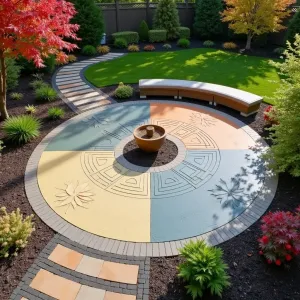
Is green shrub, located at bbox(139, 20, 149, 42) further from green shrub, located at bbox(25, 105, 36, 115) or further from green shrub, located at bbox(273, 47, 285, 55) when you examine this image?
green shrub, located at bbox(25, 105, 36, 115)

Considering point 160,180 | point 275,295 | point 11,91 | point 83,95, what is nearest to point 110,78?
point 83,95

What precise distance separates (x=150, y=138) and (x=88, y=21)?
1204cm

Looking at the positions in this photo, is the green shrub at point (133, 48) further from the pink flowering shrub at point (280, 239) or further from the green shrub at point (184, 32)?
the pink flowering shrub at point (280, 239)

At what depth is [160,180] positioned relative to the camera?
642cm

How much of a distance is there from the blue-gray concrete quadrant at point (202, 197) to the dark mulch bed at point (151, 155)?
440 millimetres

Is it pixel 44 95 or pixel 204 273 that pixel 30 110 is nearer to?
pixel 44 95

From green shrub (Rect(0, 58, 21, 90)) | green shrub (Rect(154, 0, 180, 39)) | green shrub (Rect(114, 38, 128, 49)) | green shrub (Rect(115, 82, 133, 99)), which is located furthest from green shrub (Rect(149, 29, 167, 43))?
green shrub (Rect(0, 58, 21, 90))

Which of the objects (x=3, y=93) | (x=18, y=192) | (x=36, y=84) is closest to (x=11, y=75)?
(x=36, y=84)

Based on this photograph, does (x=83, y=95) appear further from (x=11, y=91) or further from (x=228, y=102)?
(x=228, y=102)

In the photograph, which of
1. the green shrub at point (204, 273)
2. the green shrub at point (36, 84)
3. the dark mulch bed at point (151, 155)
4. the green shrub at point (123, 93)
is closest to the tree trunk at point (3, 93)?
the green shrub at point (36, 84)

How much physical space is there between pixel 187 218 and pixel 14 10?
6189 mm

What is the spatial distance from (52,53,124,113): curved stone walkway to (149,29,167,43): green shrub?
6.52 meters

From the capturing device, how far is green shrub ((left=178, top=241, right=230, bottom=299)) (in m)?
3.84

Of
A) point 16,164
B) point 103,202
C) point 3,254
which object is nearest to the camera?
point 3,254
